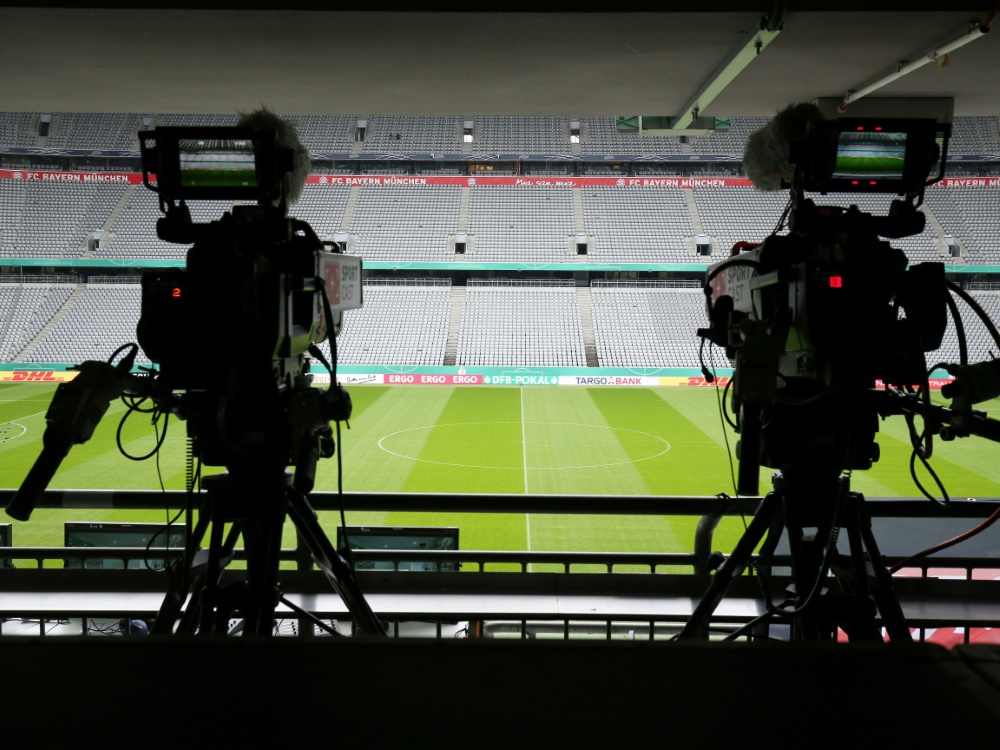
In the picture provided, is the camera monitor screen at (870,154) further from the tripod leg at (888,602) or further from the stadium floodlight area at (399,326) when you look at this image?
the stadium floodlight area at (399,326)

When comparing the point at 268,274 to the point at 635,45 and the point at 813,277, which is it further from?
the point at 635,45

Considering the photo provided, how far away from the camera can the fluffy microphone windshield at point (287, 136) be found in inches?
62.7

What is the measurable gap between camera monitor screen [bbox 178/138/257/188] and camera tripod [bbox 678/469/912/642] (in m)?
1.23

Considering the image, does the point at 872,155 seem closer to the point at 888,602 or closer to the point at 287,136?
the point at 888,602

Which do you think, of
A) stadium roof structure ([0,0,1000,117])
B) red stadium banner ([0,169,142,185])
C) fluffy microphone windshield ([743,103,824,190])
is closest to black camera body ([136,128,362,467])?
stadium roof structure ([0,0,1000,117])

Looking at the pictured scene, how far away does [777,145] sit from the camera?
162 centimetres

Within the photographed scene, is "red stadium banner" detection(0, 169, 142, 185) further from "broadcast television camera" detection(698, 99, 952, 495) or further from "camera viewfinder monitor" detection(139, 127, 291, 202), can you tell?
"broadcast television camera" detection(698, 99, 952, 495)

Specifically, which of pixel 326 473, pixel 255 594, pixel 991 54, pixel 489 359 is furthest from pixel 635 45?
pixel 489 359

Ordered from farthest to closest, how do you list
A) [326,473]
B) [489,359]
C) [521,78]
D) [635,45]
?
[489,359] < [326,473] < [521,78] < [635,45]

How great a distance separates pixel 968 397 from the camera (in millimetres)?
1245

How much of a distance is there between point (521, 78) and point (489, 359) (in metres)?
16.8

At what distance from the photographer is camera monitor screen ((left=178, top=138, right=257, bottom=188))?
4.83 feet

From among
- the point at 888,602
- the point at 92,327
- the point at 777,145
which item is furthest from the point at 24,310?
the point at 888,602

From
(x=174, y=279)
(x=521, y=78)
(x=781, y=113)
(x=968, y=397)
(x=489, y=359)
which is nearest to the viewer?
(x=968, y=397)
